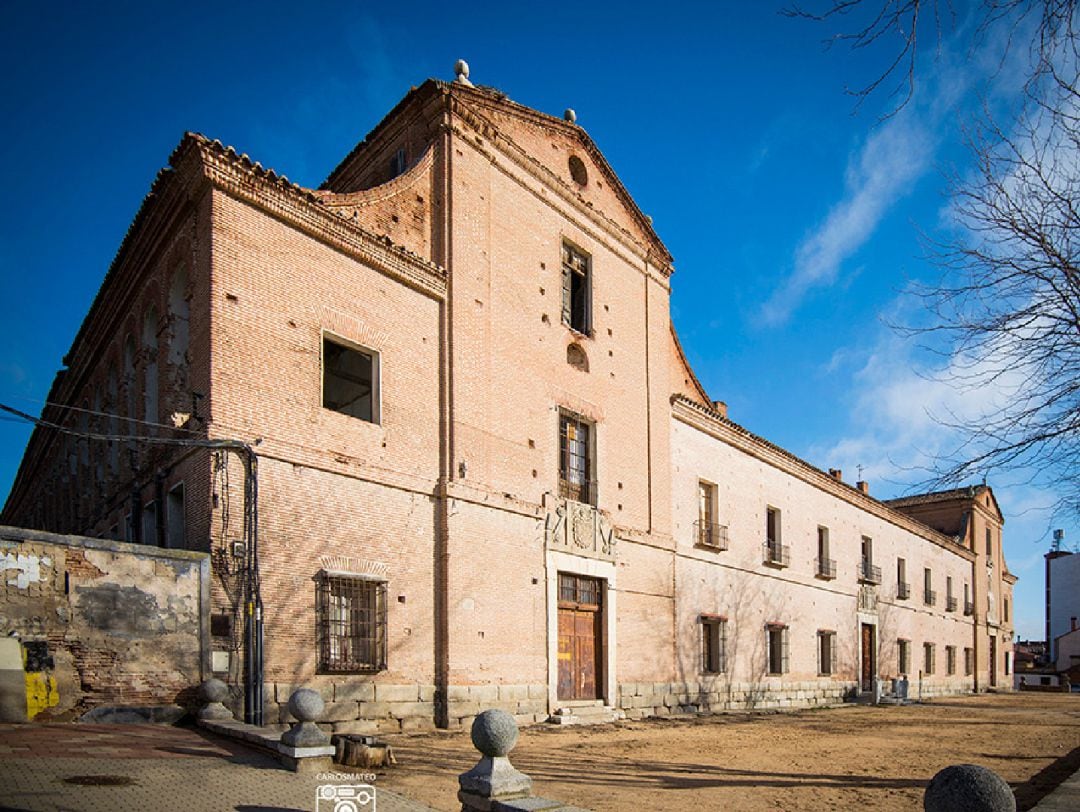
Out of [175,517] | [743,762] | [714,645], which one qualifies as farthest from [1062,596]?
[175,517]

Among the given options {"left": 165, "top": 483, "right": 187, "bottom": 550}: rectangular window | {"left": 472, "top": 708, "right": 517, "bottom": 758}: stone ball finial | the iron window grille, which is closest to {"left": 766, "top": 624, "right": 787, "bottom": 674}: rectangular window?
the iron window grille

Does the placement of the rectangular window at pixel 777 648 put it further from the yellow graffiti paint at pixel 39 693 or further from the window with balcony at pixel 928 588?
the yellow graffiti paint at pixel 39 693

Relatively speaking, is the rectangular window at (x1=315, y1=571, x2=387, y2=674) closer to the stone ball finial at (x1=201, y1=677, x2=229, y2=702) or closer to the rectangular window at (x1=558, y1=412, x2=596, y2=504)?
the stone ball finial at (x1=201, y1=677, x2=229, y2=702)

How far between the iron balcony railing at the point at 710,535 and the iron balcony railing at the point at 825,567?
679 centimetres

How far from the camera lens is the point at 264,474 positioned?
11172 mm

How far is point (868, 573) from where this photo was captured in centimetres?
3095

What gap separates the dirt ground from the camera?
8.72 meters

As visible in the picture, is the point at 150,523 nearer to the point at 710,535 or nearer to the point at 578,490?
the point at 578,490

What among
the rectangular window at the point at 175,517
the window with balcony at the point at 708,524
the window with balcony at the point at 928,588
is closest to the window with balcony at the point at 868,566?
the window with balcony at the point at 928,588

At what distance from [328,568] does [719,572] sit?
1277 centimetres

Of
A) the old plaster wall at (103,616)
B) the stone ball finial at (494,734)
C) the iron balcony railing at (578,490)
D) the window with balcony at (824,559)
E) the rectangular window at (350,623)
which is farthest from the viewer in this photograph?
the window with balcony at (824,559)

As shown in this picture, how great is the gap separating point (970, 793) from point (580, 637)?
41.2 feet

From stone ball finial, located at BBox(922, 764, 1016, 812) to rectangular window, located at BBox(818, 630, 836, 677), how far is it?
24085 mm

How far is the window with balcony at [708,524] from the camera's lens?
21234mm
